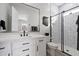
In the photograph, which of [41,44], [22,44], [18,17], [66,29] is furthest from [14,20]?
[66,29]

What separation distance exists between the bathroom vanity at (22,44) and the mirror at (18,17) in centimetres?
11

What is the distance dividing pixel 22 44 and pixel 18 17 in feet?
1.26

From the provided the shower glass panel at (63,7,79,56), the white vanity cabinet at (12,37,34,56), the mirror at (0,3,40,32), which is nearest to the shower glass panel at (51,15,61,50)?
the shower glass panel at (63,7,79,56)

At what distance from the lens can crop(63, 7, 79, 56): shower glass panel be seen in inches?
40.1

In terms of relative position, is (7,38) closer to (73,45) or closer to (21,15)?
(21,15)

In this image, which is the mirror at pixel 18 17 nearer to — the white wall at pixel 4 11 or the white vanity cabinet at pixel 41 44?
the white wall at pixel 4 11

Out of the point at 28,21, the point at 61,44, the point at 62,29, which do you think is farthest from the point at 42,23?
the point at 61,44

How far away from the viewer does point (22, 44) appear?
3.10ft

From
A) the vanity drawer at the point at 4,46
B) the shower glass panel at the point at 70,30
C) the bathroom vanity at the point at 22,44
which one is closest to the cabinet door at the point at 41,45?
the bathroom vanity at the point at 22,44

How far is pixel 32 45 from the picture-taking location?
100 centimetres

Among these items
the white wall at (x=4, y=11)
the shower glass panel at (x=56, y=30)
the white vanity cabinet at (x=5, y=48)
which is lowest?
the white vanity cabinet at (x=5, y=48)

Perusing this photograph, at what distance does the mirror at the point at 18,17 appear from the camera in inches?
36.0

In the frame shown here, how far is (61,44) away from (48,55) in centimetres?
28

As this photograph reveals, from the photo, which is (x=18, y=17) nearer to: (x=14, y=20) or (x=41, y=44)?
(x=14, y=20)
